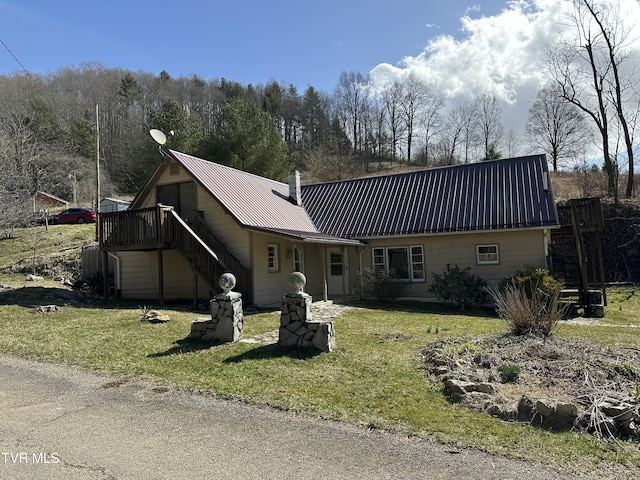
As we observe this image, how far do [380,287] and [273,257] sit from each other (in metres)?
3.98

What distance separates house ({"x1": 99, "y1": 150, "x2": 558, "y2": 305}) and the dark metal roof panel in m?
0.07

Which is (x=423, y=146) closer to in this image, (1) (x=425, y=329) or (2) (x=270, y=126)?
(2) (x=270, y=126)

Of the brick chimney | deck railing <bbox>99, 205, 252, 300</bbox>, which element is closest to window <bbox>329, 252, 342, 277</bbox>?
the brick chimney

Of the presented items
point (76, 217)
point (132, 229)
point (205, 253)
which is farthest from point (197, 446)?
point (76, 217)

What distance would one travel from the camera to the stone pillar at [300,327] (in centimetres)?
736

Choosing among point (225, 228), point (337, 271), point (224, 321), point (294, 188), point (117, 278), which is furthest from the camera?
point (294, 188)

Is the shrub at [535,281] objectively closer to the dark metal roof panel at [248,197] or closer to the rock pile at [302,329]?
the rock pile at [302,329]

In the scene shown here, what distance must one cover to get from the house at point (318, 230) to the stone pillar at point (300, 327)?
5.56m

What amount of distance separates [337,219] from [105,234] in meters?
9.15

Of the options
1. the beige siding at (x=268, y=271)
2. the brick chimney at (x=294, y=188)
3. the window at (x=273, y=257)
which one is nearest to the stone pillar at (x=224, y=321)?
the beige siding at (x=268, y=271)

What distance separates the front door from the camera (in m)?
17.6

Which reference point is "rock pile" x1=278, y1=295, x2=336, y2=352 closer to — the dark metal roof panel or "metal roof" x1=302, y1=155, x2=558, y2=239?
the dark metal roof panel

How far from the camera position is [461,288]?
14445 millimetres

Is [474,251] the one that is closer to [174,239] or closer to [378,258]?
[378,258]
